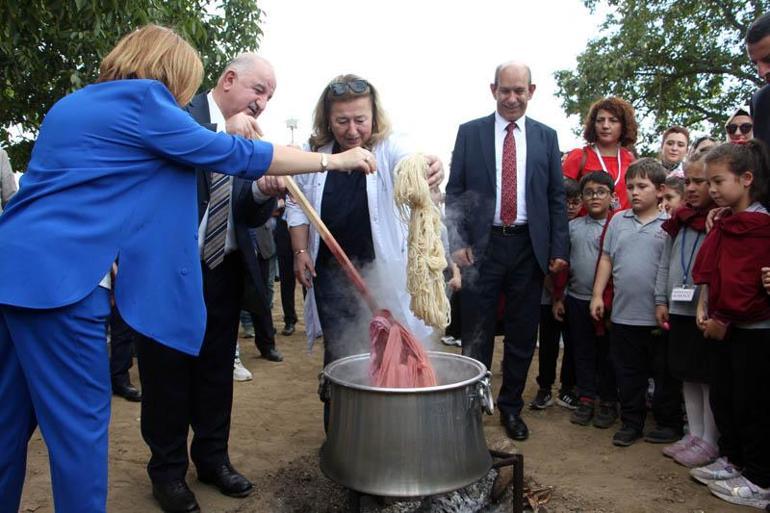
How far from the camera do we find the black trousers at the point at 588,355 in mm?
4820

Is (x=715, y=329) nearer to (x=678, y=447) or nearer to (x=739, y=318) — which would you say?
(x=739, y=318)

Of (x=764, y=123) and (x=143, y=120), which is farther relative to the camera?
(x=764, y=123)

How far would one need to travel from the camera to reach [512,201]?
4316 mm

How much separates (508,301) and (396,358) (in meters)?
1.64

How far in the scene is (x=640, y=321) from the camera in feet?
14.3

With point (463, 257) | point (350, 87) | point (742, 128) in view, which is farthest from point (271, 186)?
point (742, 128)

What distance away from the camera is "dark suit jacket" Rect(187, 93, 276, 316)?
3213 millimetres

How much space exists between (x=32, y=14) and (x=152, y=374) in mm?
3293

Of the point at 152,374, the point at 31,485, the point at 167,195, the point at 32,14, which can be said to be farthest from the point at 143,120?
the point at 32,14

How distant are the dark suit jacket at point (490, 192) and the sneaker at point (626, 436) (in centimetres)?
127

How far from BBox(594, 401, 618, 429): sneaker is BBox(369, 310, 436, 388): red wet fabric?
2169 millimetres

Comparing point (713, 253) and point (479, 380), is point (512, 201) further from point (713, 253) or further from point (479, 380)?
point (479, 380)

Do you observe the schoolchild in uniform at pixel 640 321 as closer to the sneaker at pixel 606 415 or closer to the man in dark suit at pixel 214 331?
the sneaker at pixel 606 415

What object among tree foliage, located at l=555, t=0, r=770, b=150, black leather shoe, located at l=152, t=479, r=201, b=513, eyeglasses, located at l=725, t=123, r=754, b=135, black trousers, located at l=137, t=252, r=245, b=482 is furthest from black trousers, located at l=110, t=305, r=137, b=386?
tree foliage, located at l=555, t=0, r=770, b=150
